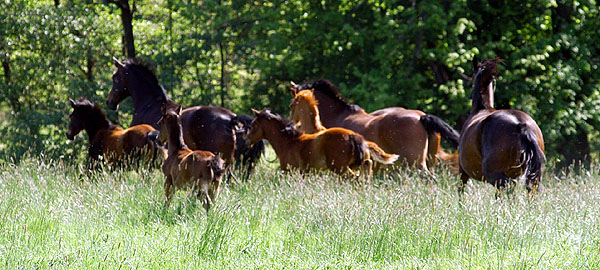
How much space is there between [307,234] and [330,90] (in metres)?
6.37

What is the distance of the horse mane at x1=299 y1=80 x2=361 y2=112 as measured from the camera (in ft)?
39.4

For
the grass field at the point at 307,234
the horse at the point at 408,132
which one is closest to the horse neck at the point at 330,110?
the horse at the point at 408,132

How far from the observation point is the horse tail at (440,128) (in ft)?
33.5

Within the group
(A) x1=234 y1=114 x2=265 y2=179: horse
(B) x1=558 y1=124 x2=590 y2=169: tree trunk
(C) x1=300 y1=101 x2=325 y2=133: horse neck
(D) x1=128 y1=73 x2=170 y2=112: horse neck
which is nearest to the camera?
(C) x1=300 y1=101 x2=325 y2=133: horse neck

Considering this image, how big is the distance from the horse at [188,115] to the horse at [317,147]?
0.90 meters

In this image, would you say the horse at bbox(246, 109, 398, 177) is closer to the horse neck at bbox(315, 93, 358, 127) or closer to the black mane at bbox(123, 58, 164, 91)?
the horse neck at bbox(315, 93, 358, 127)

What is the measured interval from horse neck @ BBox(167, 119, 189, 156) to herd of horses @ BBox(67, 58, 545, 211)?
0.01 meters

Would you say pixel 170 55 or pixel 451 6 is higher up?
pixel 451 6

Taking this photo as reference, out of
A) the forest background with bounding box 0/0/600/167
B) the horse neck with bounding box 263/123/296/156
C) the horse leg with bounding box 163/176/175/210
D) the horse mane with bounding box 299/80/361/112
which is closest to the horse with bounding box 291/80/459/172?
the horse mane with bounding box 299/80/361/112

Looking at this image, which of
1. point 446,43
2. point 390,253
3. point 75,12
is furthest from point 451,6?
point 390,253

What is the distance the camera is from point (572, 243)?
5551 mm

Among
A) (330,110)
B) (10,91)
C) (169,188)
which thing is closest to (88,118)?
(169,188)

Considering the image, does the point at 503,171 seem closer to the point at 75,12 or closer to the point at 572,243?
the point at 572,243

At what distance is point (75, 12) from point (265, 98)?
499 cm
